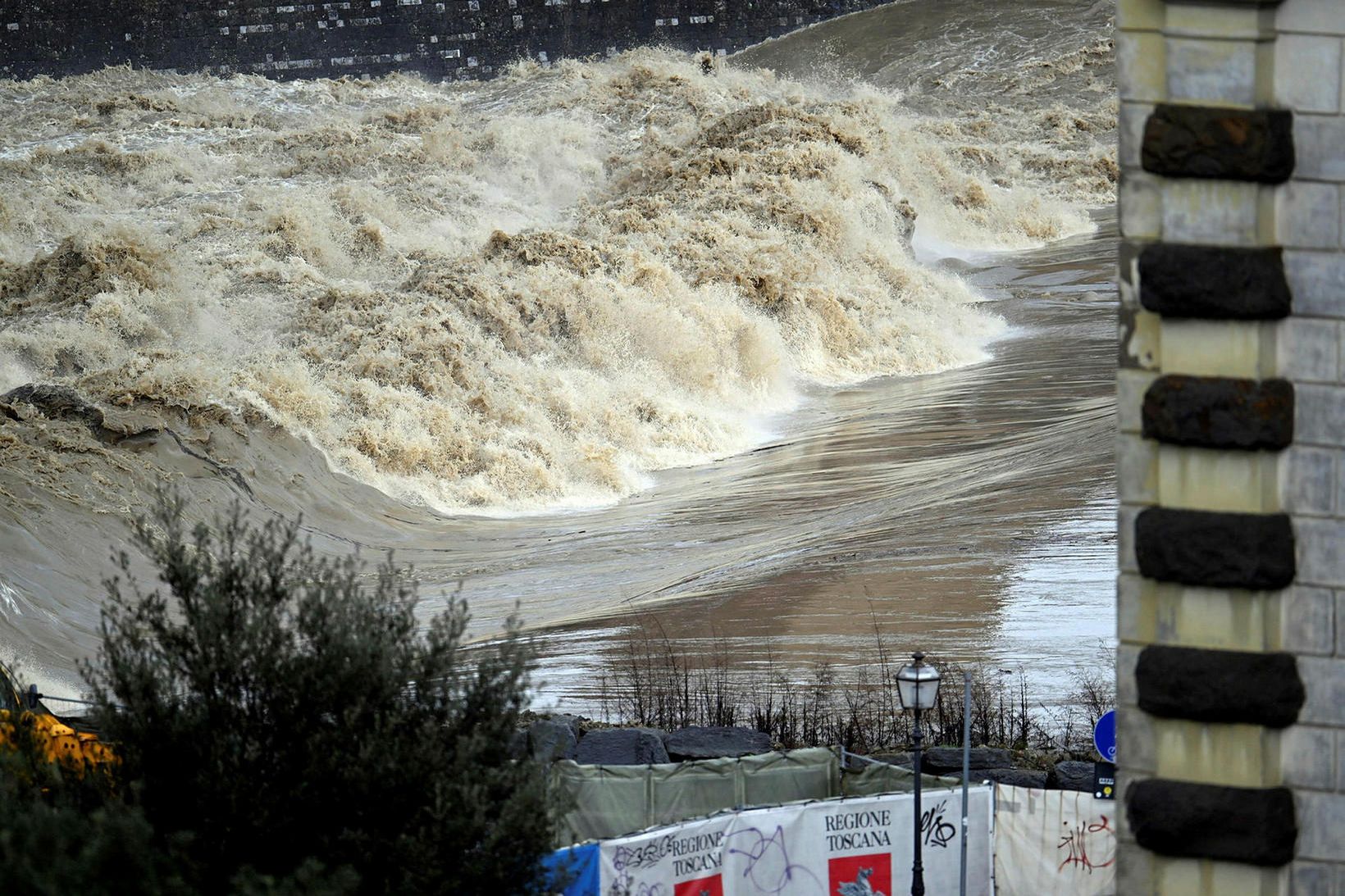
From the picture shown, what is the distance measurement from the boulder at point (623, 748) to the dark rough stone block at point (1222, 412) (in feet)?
18.8

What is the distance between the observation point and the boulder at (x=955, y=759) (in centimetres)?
1010

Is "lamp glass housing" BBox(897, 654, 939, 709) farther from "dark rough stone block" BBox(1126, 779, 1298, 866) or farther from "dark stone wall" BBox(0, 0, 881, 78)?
"dark stone wall" BBox(0, 0, 881, 78)

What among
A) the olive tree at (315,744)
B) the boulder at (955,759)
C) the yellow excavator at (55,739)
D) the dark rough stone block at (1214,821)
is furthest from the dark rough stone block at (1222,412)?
the boulder at (955,759)

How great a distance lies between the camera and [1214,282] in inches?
196

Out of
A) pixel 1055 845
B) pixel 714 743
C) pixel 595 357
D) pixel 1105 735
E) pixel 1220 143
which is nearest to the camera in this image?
pixel 1220 143

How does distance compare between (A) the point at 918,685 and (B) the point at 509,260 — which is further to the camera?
(B) the point at 509,260

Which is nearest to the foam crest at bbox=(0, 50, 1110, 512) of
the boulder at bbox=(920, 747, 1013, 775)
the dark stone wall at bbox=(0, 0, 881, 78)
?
the dark stone wall at bbox=(0, 0, 881, 78)

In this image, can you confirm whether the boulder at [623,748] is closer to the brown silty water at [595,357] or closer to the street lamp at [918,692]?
the street lamp at [918,692]

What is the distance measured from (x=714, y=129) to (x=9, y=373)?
20.1 meters

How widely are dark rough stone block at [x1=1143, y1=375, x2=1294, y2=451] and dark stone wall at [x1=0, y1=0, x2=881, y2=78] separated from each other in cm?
6317

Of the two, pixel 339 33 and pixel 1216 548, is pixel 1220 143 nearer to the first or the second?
pixel 1216 548

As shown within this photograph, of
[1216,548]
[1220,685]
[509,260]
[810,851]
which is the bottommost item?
[810,851]

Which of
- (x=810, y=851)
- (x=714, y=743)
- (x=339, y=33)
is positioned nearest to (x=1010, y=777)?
(x=810, y=851)

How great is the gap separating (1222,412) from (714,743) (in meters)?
5.99
